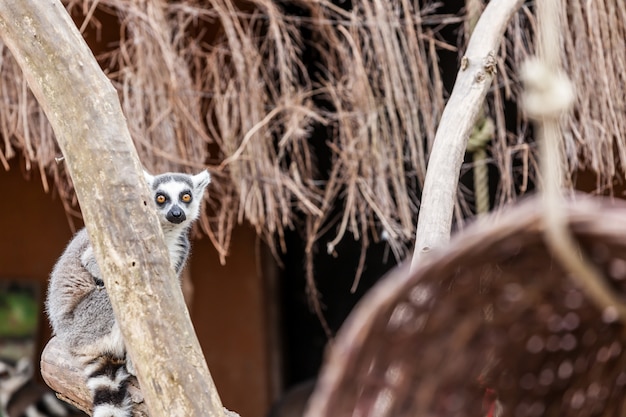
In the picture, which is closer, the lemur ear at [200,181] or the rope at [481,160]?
the rope at [481,160]

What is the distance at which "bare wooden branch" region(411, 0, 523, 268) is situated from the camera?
2229 millimetres

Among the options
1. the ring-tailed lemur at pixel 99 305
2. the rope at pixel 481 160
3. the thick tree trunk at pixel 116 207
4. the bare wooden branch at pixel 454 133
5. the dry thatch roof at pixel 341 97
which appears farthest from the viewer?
the dry thatch roof at pixel 341 97

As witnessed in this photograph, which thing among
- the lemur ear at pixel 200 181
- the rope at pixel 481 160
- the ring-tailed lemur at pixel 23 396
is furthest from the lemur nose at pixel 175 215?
the ring-tailed lemur at pixel 23 396

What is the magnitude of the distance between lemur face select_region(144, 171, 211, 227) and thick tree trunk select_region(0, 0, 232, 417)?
104cm

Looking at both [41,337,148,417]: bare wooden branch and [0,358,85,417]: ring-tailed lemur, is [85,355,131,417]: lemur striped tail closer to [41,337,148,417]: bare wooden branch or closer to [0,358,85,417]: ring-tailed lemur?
[41,337,148,417]: bare wooden branch

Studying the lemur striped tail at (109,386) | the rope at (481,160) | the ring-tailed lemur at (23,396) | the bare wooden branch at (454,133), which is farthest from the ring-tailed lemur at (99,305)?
the ring-tailed lemur at (23,396)

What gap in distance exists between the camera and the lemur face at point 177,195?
2984 millimetres

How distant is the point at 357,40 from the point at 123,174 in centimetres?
202

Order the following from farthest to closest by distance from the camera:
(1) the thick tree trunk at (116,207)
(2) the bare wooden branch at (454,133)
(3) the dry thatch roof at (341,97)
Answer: (3) the dry thatch roof at (341,97)
(2) the bare wooden branch at (454,133)
(1) the thick tree trunk at (116,207)

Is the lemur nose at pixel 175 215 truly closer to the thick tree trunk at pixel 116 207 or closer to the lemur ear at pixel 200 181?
the lemur ear at pixel 200 181

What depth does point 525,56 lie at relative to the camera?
3621 mm

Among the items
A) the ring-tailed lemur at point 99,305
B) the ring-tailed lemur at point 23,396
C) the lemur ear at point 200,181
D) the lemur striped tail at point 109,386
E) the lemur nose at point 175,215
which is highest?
the lemur ear at point 200,181

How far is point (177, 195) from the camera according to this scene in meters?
3.09

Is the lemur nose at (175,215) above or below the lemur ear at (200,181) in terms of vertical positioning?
below
